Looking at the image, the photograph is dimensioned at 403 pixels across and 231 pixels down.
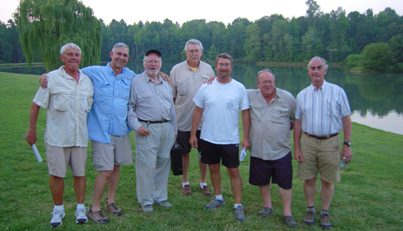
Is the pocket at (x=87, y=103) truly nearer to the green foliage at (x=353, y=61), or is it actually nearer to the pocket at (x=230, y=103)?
the pocket at (x=230, y=103)

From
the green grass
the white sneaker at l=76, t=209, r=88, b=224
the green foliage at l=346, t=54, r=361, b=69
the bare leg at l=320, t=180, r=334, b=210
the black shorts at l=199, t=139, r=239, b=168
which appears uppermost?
the green foliage at l=346, t=54, r=361, b=69

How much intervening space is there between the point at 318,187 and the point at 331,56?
76636mm

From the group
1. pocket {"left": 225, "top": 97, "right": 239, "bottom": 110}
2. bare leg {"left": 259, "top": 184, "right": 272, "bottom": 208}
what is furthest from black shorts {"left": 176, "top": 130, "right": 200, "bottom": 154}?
bare leg {"left": 259, "top": 184, "right": 272, "bottom": 208}

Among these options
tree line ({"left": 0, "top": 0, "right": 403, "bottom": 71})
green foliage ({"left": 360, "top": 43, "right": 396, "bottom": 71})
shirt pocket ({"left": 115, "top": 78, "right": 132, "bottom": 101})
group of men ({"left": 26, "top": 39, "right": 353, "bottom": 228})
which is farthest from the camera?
tree line ({"left": 0, "top": 0, "right": 403, "bottom": 71})

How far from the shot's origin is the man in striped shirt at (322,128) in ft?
12.9

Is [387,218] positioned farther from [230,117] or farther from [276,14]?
[276,14]

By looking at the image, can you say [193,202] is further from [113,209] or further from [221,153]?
[113,209]

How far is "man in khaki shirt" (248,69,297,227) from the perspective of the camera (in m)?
4.05

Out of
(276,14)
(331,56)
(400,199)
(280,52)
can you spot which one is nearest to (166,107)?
(400,199)

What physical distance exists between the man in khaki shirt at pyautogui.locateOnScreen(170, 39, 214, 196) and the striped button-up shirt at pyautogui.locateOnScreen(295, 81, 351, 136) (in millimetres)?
1641

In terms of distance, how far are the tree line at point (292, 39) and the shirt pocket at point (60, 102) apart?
2480 inches

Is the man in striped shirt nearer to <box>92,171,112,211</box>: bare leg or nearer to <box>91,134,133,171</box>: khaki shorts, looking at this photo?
<box>91,134,133,171</box>: khaki shorts

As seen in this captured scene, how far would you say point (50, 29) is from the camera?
19406 millimetres

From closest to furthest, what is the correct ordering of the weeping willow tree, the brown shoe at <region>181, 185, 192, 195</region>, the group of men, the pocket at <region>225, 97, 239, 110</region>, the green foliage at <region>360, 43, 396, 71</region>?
the group of men < the pocket at <region>225, 97, 239, 110</region> < the brown shoe at <region>181, 185, 192, 195</region> < the weeping willow tree < the green foliage at <region>360, 43, 396, 71</region>
